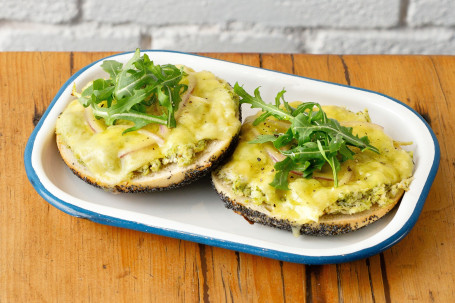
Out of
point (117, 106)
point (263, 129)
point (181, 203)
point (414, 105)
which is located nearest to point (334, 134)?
point (263, 129)

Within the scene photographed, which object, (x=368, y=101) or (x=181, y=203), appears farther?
(x=368, y=101)

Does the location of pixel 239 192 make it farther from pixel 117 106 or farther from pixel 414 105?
pixel 414 105

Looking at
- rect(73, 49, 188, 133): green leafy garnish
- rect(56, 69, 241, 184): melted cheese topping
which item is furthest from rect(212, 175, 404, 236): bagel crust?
rect(73, 49, 188, 133): green leafy garnish

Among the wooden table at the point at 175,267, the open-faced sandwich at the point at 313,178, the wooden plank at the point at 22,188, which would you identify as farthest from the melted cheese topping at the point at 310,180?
the wooden plank at the point at 22,188

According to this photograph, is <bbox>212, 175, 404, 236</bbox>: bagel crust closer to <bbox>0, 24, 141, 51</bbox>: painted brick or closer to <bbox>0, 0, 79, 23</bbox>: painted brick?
<bbox>0, 24, 141, 51</bbox>: painted brick

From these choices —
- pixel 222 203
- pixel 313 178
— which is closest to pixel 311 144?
pixel 313 178

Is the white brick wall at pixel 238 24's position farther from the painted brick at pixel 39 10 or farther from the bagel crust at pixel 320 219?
the bagel crust at pixel 320 219
